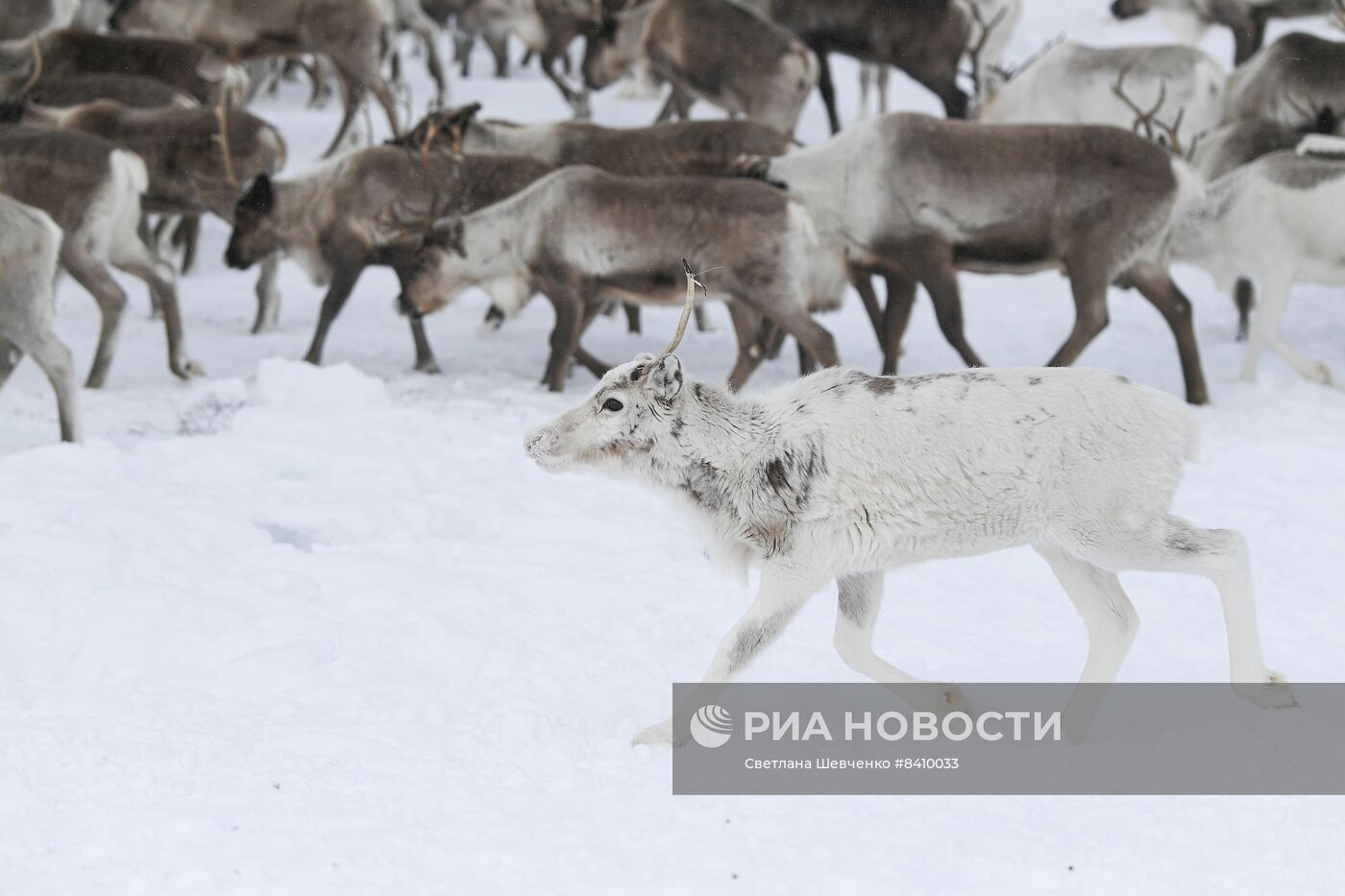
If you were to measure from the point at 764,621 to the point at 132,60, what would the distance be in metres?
9.57

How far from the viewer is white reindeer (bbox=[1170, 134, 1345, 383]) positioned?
7883 millimetres

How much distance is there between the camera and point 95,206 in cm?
794

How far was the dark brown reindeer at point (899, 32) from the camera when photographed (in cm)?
1267

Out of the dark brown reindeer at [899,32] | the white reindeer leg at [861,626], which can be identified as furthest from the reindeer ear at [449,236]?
the dark brown reindeer at [899,32]

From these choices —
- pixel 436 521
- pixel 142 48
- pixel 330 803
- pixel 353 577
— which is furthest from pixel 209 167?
pixel 330 803

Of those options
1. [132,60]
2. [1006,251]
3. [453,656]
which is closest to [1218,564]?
[453,656]

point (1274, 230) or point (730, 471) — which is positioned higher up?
point (730, 471)

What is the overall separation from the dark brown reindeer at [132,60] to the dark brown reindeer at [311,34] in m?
0.49

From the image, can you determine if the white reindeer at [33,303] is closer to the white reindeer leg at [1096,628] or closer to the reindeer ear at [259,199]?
the reindeer ear at [259,199]

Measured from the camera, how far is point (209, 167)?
30.1 ft

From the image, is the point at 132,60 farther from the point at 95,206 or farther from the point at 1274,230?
the point at 1274,230

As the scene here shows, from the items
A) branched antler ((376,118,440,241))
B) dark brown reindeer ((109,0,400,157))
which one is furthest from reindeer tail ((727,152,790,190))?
dark brown reindeer ((109,0,400,157))

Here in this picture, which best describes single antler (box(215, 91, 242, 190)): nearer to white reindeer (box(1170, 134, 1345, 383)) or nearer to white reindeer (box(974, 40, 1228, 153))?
white reindeer (box(1170, 134, 1345, 383))

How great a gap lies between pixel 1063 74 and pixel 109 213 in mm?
7118
